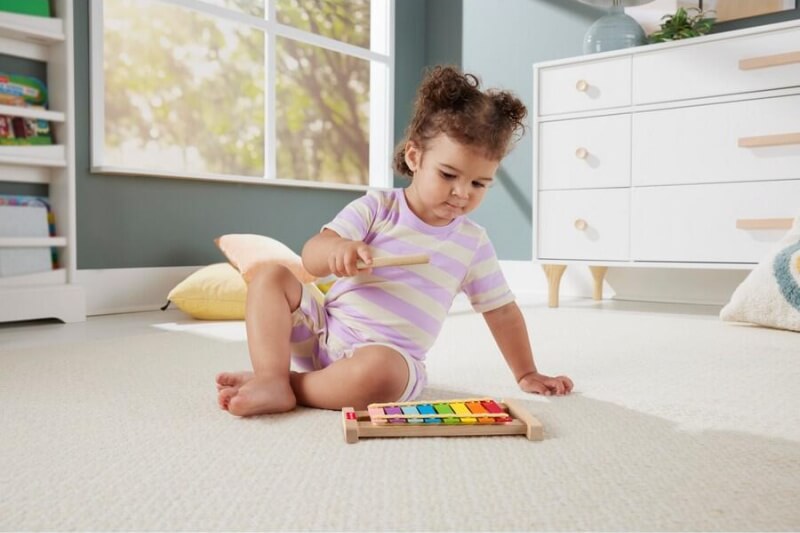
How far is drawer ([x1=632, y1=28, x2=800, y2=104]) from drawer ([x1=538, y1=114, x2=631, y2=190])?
14 cm

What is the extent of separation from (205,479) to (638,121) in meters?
2.22

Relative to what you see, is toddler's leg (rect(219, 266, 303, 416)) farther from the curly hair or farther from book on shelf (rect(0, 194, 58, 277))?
book on shelf (rect(0, 194, 58, 277))

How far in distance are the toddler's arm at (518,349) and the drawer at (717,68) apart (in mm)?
1568

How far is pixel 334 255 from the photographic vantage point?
102 centimetres

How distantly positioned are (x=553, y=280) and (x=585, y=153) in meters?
0.49

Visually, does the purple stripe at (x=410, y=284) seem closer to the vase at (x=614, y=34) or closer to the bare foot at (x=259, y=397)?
the bare foot at (x=259, y=397)

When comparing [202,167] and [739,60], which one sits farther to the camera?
[202,167]

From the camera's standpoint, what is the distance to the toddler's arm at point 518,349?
124cm

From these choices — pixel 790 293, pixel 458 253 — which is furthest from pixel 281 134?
pixel 458 253

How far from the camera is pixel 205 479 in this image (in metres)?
0.78

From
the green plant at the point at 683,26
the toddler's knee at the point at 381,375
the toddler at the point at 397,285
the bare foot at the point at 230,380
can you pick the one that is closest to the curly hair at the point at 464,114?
the toddler at the point at 397,285

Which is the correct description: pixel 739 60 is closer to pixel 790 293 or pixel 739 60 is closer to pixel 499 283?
pixel 790 293

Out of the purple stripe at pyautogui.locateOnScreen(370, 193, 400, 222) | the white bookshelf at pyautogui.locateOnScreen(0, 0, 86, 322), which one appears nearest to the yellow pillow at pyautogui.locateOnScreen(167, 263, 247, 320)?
the white bookshelf at pyautogui.locateOnScreen(0, 0, 86, 322)

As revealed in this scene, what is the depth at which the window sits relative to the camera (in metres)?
3.15
